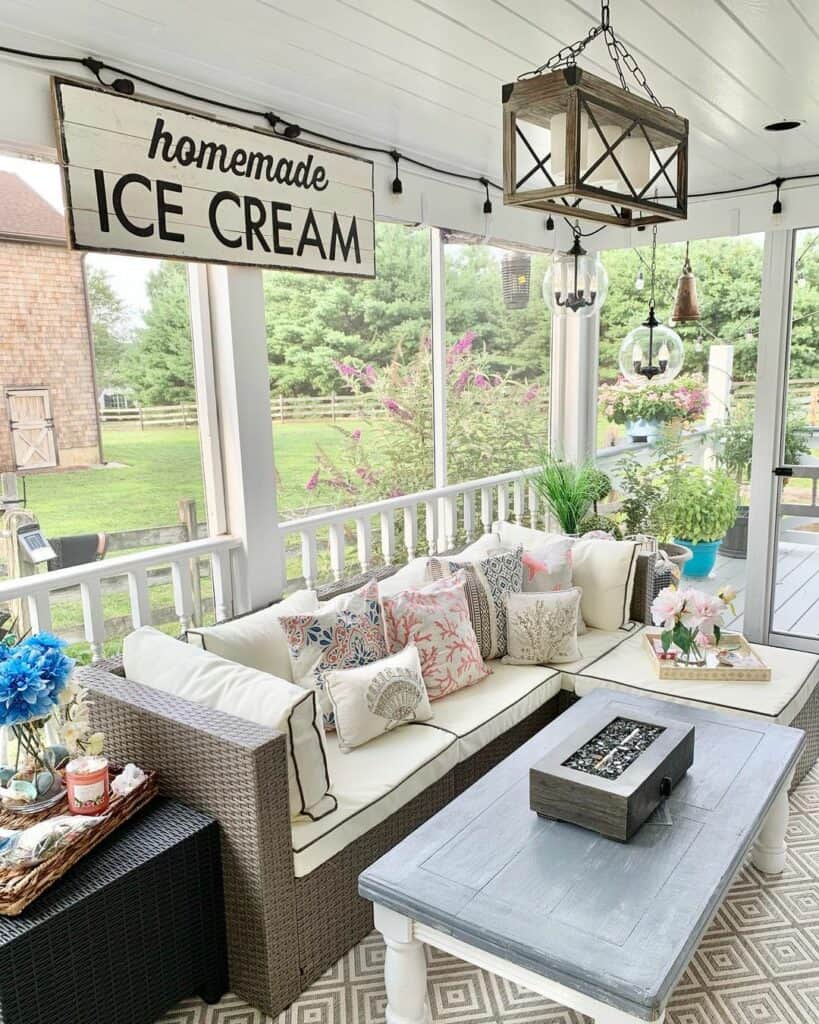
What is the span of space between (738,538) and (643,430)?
91 cm

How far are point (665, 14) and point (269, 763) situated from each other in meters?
2.15

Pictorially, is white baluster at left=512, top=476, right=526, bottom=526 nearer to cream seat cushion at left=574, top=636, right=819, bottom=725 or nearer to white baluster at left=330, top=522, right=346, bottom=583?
white baluster at left=330, top=522, right=346, bottom=583

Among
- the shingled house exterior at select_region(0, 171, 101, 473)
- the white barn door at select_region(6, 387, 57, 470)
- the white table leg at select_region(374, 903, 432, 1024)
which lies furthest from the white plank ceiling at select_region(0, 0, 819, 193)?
the white table leg at select_region(374, 903, 432, 1024)

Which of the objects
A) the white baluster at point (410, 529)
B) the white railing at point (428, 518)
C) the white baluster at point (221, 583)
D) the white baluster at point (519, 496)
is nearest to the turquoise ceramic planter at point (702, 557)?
the white railing at point (428, 518)

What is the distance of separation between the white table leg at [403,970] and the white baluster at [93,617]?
4.60 feet

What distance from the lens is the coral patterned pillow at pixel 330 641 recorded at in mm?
2613

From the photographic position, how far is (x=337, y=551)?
142 inches

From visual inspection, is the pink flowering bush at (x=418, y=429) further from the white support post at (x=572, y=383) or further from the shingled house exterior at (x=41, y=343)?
the shingled house exterior at (x=41, y=343)

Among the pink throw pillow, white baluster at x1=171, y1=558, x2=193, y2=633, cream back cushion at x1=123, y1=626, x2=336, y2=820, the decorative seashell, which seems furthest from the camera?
the pink throw pillow

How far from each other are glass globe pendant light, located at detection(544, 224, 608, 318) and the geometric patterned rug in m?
2.40

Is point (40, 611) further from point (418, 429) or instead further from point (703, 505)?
point (703, 505)

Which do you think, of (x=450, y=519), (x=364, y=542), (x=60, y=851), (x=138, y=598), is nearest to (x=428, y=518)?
(x=450, y=519)

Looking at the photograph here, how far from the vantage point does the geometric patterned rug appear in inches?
79.7

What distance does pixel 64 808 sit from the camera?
2.00 metres
